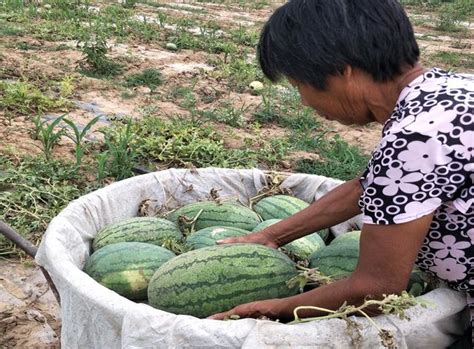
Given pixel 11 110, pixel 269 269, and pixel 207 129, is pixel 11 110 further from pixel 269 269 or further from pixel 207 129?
pixel 269 269

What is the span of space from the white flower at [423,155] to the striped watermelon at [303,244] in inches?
43.7

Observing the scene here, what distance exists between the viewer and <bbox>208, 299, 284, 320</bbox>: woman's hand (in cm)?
199

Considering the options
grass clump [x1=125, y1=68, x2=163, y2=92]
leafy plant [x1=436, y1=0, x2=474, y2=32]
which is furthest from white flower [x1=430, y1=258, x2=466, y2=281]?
leafy plant [x1=436, y1=0, x2=474, y2=32]

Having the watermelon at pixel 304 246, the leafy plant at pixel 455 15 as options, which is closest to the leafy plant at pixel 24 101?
the watermelon at pixel 304 246

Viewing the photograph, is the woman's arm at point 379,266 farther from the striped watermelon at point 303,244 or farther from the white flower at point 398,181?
the striped watermelon at point 303,244

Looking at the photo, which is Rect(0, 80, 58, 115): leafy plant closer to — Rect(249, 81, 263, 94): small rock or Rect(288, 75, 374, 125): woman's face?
Rect(249, 81, 263, 94): small rock

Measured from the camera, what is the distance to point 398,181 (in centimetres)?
166

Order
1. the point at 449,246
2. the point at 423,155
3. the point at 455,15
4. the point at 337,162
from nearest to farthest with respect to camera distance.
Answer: the point at 423,155 < the point at 449,246 < the point at 337,162 < the point at 455,15

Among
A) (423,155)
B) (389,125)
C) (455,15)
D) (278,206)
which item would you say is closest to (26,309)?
(278,206)

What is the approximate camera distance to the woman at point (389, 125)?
165cm

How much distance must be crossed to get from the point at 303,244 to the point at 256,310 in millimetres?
785

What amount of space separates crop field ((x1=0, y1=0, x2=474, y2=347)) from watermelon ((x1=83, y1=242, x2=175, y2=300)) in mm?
829

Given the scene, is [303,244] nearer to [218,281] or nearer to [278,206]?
[278,206]

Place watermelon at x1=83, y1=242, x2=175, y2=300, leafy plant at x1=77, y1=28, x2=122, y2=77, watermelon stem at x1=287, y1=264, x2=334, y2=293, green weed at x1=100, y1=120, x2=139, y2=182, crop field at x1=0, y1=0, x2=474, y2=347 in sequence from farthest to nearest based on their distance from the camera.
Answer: leafy plant at x1=77, y1=28, x2=122, y2=77, green weed at x1=100, y1=120, x2=139, y2=182, crop field at x1=0, y1=0, x2=474, y2=347, watermelon at x1=83, y1=242, x2=175, y2=300, watermelon stem at x1=287, y1=264, x2=334, y2=293
